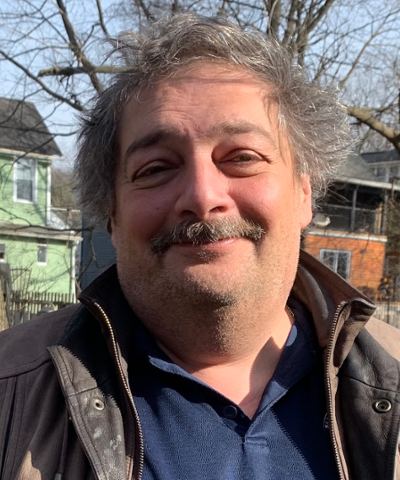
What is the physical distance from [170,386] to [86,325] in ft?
1.16

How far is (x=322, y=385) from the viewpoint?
1991mm

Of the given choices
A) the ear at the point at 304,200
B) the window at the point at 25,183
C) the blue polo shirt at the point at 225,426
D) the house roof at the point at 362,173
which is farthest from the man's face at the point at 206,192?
the house roof at the point at 362,173

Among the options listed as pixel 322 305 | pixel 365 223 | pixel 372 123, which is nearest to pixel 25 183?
pixel 365 223

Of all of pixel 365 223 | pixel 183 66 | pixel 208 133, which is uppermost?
pixel 183 66

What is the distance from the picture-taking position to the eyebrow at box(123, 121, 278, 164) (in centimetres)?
191

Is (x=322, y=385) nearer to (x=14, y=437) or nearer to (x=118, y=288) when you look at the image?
(x=118, y=288)

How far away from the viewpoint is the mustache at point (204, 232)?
5.96ft

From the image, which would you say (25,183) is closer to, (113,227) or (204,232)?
(113,227)

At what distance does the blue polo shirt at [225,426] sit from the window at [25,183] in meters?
18.8

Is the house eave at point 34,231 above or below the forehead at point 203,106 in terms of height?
below

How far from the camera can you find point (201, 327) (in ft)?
6.25

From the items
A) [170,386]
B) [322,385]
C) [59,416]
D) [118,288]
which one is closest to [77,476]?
[59,416]

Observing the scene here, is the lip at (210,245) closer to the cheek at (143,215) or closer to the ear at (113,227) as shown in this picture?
the cheek at (143,215)

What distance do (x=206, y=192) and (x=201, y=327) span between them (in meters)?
0.45
